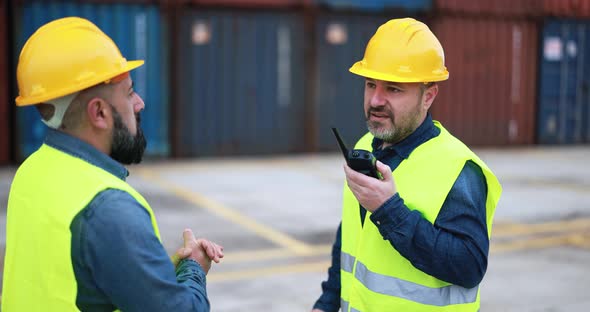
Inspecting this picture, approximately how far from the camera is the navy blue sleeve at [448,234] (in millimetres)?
2279

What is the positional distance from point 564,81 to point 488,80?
85.9 inches

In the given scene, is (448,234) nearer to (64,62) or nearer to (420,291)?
(420,291)

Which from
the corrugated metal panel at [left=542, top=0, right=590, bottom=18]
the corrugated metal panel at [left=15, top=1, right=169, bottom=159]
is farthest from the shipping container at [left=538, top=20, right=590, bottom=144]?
the corrugated metal panel at [left=15, top=1, right=169, bottom=159]

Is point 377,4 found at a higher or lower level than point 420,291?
higher

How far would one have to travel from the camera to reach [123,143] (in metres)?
1.96

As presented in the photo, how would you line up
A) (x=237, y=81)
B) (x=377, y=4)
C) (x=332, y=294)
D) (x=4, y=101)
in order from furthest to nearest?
1. (x=377, y=4)
2. (x=237, y=81)
3. (x=4, y=101)
4. (x=332, y=294)

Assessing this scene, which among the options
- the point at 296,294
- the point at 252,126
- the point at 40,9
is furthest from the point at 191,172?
the point at 296,294

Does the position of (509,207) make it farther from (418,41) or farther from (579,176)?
(418,41)

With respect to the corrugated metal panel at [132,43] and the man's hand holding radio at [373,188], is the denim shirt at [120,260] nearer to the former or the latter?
the man's hand holding radio at [373,188]

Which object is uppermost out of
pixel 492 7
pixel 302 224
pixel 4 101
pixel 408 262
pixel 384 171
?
pixel 492 7

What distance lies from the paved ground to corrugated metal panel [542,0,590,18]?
4268 millimetres

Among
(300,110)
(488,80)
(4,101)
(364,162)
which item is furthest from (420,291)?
(488,80)

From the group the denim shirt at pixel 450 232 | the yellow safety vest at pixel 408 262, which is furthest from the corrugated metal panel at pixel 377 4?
the denim shirt at pixel 450 232

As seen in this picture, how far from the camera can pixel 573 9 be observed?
16.8 m
